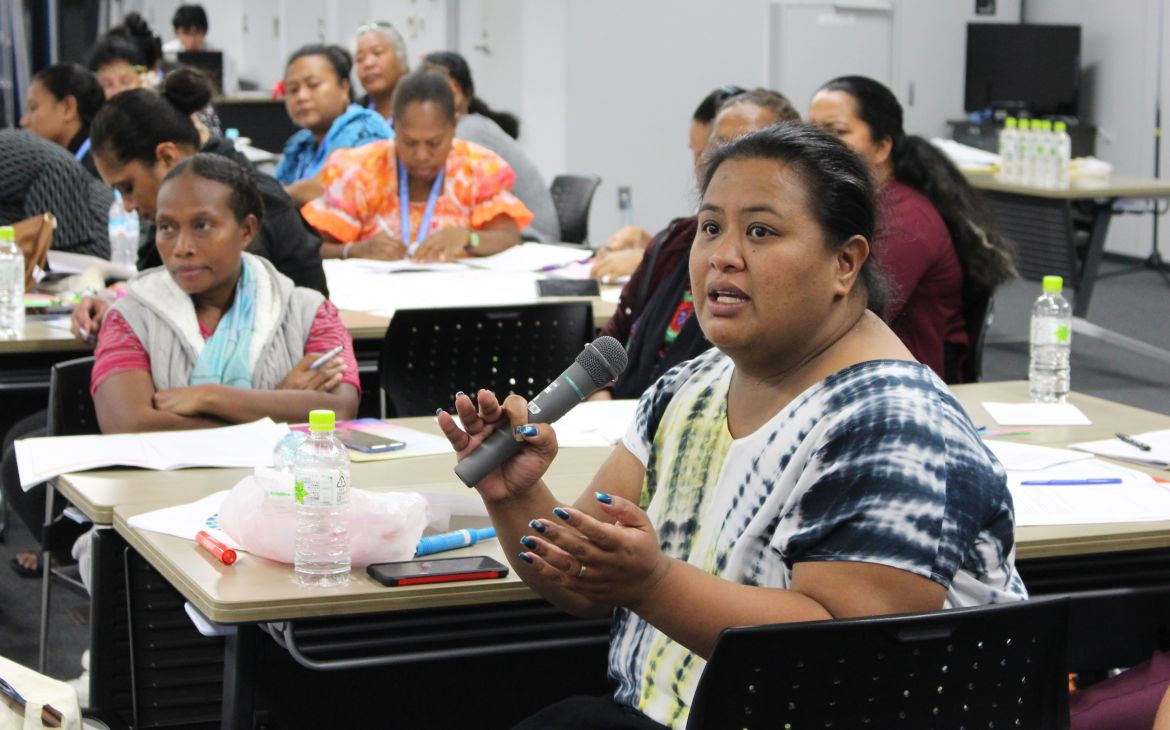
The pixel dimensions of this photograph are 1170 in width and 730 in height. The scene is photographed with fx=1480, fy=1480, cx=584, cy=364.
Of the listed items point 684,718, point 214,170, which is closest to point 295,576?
point 684,718

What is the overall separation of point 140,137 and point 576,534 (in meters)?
2.60

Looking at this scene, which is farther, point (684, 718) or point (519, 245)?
point (519, 245)

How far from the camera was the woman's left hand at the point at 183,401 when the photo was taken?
2.83 metres

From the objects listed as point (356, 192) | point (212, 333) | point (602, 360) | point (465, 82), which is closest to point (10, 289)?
point (212, 333)

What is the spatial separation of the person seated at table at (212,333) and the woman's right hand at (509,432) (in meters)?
1.28

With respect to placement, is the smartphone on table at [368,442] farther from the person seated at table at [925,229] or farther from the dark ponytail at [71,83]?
the dark ponytail at [71,83]

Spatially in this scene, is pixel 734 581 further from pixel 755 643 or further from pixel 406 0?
pixel 406 0

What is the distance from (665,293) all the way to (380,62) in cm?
396

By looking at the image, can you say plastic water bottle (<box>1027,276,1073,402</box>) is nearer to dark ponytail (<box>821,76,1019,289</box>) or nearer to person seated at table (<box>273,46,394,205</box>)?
dark ponytail (<box>821,76,1019,289</box>)

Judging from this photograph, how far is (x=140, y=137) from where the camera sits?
3.63 m

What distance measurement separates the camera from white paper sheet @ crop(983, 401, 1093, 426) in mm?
2857

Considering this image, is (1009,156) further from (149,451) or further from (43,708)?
(43,708)

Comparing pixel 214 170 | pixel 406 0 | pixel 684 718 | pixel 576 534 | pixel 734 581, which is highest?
pixel 406 0

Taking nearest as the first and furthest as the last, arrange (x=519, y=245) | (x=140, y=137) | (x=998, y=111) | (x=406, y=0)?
(x=140, y=137), (x=519, y=245), (x=998, y=111), (x=406, y=0)
